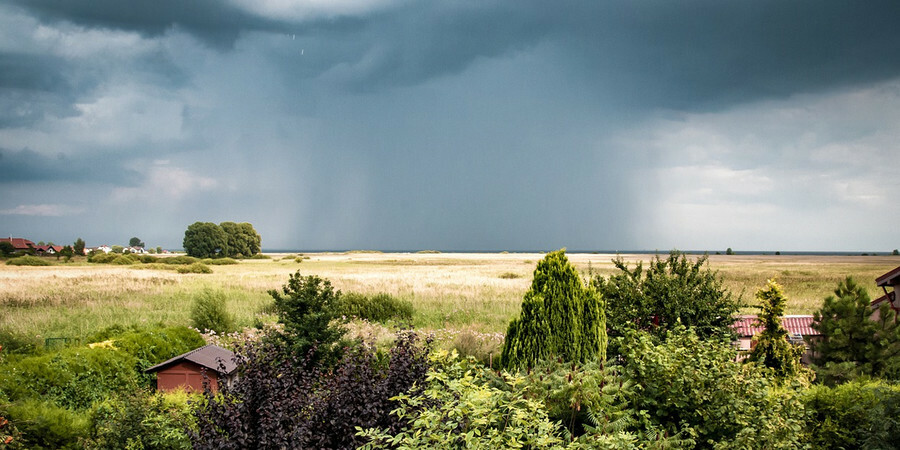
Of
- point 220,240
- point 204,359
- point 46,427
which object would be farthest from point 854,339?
point 220,240

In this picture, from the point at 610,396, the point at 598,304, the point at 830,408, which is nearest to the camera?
the point at 610,396

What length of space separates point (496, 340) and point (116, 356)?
782cm

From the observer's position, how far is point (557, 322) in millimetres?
7211

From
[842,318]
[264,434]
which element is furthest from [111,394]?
[842,318]

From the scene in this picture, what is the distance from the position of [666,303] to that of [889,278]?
434 centimetres

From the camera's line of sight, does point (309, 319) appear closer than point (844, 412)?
No

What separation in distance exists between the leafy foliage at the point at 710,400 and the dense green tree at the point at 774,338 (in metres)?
4.17

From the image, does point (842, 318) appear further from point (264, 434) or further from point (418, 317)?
point (418, 317)

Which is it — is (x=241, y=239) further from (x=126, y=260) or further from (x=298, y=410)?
(x=298, y=410)

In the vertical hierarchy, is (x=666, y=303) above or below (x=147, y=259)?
below

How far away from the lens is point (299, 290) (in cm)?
795

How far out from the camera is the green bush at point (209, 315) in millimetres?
14219

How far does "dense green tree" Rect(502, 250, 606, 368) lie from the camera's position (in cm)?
714

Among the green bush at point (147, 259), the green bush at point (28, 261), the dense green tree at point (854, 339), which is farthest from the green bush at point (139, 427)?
the green bush at point (147, 259)
